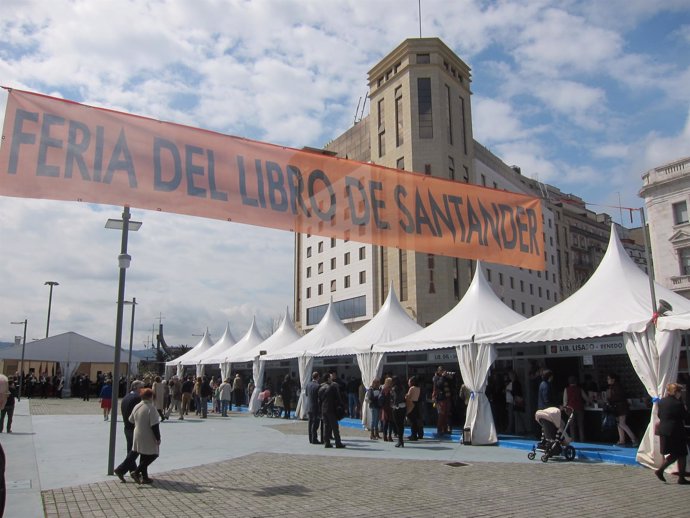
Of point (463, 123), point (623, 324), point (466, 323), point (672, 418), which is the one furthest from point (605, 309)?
point (463, 123)

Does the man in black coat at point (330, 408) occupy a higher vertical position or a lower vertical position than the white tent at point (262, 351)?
lower

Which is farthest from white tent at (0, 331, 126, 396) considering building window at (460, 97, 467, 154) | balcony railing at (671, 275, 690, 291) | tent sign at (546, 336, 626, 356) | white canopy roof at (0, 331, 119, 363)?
balcony railing at (671, 275, 690, 291)

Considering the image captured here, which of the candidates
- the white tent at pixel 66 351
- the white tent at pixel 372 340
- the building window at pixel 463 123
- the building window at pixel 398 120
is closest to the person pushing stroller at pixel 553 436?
the white tent at pixel 372 340

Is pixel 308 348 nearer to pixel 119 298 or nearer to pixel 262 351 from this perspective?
pixel 262 351

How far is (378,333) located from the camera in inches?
752

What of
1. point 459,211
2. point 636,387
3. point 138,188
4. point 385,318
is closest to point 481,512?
point 459,211

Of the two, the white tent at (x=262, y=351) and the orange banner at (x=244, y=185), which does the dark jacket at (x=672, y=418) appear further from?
the white tent at (x=262, y=351)

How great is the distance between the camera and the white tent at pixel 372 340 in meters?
17.4

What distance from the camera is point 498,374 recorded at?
1698cm

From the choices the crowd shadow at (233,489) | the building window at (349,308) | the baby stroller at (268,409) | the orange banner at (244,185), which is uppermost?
A: the building window at (349,308)

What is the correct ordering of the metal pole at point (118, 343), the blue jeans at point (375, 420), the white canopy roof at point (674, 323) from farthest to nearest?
the blue jeans at point (375, 420) → the white canopy roof at point (674, 323) → the metal pole at point (118, 343)

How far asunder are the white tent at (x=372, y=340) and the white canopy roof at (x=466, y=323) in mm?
564

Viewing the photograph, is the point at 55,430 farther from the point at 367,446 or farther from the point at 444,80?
the point at 444,80

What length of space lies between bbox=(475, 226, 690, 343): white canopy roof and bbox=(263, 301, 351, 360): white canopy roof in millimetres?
9092
